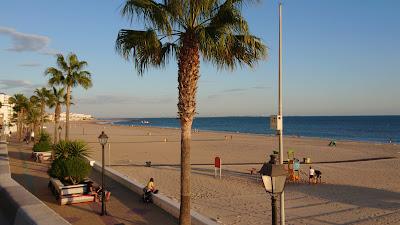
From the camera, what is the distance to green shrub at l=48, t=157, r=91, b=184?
46.4 ft

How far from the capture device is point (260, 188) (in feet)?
66.9

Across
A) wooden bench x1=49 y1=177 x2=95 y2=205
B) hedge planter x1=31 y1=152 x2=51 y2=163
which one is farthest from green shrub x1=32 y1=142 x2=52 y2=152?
wooden bench x1=49 y1=177 x2=95 y2=205

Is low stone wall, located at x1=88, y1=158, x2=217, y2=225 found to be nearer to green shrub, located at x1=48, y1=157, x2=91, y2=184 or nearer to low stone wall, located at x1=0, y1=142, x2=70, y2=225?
green shrub, located at x1=48, y1=157, x2=91, y2=184

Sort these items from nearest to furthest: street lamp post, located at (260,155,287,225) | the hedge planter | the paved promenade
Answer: street lamp post, located at (260,155,287,225), the paved promenade, the hedge planter

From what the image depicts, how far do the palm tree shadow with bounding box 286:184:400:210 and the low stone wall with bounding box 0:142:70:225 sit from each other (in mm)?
13669

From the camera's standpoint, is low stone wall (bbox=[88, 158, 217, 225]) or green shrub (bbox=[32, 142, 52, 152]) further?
green shrub (bbox=[32, 142, 52, 152])

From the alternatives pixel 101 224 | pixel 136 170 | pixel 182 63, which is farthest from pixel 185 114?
pixel 136 170

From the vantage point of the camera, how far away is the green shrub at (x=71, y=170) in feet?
46.4

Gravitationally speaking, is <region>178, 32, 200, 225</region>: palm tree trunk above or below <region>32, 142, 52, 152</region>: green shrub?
above

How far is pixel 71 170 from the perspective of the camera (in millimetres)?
14102

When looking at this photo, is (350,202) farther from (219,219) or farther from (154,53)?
(154,53)

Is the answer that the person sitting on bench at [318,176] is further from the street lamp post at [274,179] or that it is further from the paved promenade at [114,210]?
the street lamp post at [274,179]

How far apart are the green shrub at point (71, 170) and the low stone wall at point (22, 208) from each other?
127 inches

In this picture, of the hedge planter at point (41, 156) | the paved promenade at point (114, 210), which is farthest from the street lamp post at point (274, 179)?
the hedge planter at point (41, 156)
